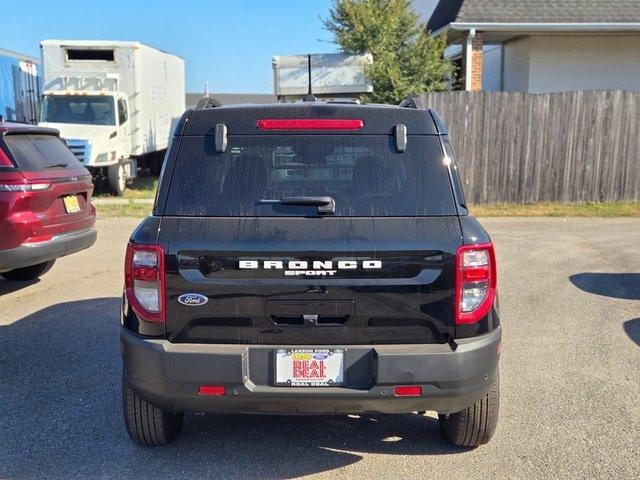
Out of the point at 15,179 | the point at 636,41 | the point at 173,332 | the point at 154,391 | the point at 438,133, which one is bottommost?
the point at 154,391

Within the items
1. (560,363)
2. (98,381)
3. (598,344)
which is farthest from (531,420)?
(98,381)

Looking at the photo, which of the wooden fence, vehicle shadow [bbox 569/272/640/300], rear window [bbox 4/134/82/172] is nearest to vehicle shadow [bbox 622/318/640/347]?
vehicle shadow [bbox 569/272/640/300]

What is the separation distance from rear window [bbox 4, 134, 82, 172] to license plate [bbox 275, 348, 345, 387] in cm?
438

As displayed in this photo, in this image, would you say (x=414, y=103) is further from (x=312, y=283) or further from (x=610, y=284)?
(x=610, y=284)

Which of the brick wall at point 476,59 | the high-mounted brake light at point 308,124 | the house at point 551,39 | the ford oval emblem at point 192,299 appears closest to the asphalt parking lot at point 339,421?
the ford oval emblem at point 192,299

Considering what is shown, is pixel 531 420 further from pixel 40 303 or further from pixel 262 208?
pixel 40 303

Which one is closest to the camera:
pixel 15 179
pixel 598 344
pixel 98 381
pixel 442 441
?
pixel 442 441

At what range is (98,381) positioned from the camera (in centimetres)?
466

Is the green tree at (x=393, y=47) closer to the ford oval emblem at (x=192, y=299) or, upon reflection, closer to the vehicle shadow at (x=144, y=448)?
the vehicle shadow at (x=144, y=448)

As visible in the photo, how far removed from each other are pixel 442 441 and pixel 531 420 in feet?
2.23

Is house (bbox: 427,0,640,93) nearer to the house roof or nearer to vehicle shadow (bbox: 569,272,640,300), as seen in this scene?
the house roof

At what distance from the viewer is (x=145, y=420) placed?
355 centimetres

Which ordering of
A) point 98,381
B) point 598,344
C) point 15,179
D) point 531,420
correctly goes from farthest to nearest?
point 15,179 → point 598,344 → point 98,381 → point 531,420

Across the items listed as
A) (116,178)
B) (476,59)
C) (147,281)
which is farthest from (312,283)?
(476,59)
